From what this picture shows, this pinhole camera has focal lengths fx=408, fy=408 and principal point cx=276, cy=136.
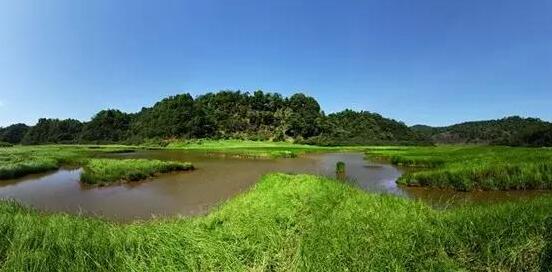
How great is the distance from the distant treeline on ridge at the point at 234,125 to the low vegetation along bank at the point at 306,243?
314 feet

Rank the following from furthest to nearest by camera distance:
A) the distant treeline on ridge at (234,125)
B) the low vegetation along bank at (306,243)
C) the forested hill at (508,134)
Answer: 1. the distant treeline on ridge at (234,125)
2. the forested hill at (508,134)
3. the low vegetation along bank at (306,243)

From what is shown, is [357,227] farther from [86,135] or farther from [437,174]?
[86,135]

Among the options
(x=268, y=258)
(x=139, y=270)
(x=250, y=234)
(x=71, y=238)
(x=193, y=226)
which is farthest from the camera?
(x=193, y=226)

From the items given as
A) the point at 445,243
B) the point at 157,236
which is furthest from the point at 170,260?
the point at 445,243

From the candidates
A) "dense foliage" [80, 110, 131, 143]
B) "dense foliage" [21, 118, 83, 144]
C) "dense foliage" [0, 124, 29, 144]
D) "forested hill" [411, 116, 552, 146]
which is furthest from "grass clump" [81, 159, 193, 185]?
"dense foliage" [0, 124, 29, 144]

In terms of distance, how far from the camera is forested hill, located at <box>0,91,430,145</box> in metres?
120

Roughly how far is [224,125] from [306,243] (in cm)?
11826

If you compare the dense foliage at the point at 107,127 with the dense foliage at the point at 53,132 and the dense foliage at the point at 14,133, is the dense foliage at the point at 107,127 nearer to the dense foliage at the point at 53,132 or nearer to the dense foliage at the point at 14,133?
the dense foliage at the point at 53,132

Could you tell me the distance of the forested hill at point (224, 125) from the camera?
4707 inches

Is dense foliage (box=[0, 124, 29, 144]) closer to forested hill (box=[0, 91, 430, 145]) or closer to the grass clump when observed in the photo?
forested hill (box=[0, 91, 430, 145])

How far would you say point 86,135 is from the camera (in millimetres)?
133875

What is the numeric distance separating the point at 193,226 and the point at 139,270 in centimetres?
305

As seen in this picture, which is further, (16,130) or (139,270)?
(16,130)

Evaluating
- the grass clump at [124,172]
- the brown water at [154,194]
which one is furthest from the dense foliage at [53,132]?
the brown water at [154,194]
